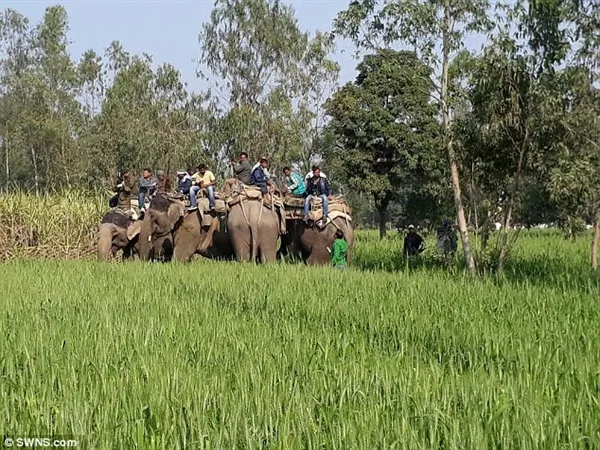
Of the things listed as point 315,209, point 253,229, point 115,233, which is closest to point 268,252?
point 253,229

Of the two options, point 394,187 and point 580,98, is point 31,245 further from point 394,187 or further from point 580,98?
point 394,187

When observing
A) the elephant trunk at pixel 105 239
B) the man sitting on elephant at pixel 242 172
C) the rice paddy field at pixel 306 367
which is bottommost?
the rice paddy field at pixel 306 367

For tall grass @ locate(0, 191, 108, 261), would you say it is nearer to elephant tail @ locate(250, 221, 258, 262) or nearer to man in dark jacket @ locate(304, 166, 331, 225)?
elephant tail @ locate(250, 221, 258, 262)

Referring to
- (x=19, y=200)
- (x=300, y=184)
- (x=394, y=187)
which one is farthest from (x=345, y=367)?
(x=394, y=187)

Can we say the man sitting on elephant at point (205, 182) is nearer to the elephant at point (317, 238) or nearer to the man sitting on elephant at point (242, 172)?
the man sitting on elephant at point (242, 172)

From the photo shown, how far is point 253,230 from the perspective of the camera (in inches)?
627

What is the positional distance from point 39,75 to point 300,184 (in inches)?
1060

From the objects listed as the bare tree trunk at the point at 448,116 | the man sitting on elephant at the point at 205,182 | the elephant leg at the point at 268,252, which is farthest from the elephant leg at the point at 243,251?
the bare tree trunk at the point at 448,116

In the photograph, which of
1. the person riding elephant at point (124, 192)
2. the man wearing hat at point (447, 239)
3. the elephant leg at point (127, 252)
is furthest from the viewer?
the elephant leg at point (127, 252)

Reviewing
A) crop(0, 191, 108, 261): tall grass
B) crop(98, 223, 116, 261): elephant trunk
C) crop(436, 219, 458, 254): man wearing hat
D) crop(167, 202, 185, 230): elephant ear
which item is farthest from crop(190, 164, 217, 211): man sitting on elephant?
crop(436, 219, 458, 254): man wearing hat

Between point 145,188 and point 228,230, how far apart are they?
251 centimetres

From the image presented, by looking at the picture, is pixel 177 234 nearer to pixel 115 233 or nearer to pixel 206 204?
pixel 206 204

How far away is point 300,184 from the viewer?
16906 millimetres

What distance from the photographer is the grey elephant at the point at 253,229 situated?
15945mm
